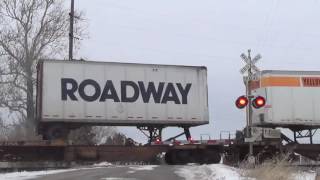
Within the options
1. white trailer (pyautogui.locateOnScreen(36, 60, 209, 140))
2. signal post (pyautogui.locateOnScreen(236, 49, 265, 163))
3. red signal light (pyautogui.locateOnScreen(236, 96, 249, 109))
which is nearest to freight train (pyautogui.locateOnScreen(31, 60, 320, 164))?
white trailer (pyautogui.locateOnScreen(36, 60, 209, 140))

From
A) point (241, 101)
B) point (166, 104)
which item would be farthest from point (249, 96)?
point (166, 104)

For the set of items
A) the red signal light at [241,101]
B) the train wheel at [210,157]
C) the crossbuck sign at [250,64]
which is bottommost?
the train wheel at [210,157]

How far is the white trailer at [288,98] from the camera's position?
27.7 m

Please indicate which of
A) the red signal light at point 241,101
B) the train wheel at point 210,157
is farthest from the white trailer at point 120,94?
the red signal light at point 241,101

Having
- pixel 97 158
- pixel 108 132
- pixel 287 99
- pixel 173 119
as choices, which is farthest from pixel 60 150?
pixel 108 132

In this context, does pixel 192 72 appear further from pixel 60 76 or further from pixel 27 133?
pixel 27 133

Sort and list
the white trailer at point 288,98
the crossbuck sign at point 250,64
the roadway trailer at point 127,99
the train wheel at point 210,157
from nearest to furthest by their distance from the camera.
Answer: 1. the crossbuck sign at point 250,64
2. the roadway trailer at point 127,99
3. the train wheel at point 210,157
4. the white trailer at point 288,98

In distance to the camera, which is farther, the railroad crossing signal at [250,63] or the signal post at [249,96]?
the railroad crossing signal at [250,63]

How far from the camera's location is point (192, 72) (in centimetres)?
2819

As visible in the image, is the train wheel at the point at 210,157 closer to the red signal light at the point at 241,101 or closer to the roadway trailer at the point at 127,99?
the roadway trailer at the point at 127,99

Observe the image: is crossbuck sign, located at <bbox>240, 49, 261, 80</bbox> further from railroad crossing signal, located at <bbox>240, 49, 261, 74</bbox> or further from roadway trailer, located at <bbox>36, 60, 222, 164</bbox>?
roadway trailer, located at <bbox>36, 60, 222, 164</bbox>

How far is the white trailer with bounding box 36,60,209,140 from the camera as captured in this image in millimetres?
26016

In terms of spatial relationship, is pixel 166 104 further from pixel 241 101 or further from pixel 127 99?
pixel 241 101

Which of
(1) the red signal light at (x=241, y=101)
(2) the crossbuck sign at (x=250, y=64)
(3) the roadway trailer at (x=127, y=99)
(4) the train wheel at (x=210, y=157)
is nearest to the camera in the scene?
(1) the red signal light at (x=241, y=101)
